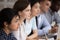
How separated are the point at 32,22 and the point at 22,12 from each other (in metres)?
0.25

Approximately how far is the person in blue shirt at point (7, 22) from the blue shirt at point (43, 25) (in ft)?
1.51

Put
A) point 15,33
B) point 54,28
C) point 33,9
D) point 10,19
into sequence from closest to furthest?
1. point 10,19
2. point 15,33
3. point 33,9
4. point 54,28

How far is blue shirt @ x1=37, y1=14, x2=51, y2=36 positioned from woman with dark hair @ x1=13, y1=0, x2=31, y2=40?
269 mm

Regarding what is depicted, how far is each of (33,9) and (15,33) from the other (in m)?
0.26

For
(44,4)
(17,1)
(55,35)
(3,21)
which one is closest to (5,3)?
(17,1)

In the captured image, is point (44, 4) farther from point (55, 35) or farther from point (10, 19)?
point (10, 19)

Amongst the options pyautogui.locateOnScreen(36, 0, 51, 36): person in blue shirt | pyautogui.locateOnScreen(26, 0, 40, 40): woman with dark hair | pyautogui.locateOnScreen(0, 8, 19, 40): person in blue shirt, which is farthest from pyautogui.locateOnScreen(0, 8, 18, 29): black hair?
pyautogui.locateOnScreen(36, 0, 51, 36): person in blue shirt

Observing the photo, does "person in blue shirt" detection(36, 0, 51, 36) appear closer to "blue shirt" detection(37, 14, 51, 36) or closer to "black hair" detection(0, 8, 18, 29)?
"blue shirt" detection(37, 14, 51, 36)

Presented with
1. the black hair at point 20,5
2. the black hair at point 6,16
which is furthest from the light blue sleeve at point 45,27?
the black hair at point 6,16

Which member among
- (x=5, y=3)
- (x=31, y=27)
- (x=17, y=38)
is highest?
(x=5, y=3)

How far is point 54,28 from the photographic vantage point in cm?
165

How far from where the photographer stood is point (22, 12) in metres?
1.26

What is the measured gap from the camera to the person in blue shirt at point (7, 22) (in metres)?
1.10

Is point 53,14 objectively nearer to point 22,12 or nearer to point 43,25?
point 43,25
